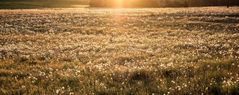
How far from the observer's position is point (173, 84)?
428 inches

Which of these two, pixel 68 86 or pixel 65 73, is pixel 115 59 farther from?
pixel 68 86

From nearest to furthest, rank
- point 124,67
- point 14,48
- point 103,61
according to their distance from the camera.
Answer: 1. point 124,67
2. point 103,61
3. point 14,48

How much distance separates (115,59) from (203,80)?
5554 mm

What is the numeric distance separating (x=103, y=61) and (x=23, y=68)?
3378 mm

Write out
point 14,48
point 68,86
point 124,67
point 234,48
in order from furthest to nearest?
point 14,48, point 234,48, point 124,67, point 68,86

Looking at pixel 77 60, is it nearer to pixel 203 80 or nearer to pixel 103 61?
pixel 103 61

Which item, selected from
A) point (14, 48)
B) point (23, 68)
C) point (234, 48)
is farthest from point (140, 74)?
point (14, 48)

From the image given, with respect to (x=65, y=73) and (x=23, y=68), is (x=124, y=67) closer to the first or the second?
(x=65, y=73)

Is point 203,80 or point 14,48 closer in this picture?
point 203,80

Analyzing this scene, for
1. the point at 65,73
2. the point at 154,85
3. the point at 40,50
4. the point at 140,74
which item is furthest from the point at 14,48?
the point at 154,85

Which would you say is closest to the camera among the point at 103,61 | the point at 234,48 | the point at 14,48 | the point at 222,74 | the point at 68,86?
the point at 68,86

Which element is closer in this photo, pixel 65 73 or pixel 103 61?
pixel 65 73

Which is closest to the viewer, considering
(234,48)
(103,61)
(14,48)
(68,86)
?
(68,86)

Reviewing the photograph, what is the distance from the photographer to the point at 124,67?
537 inches
